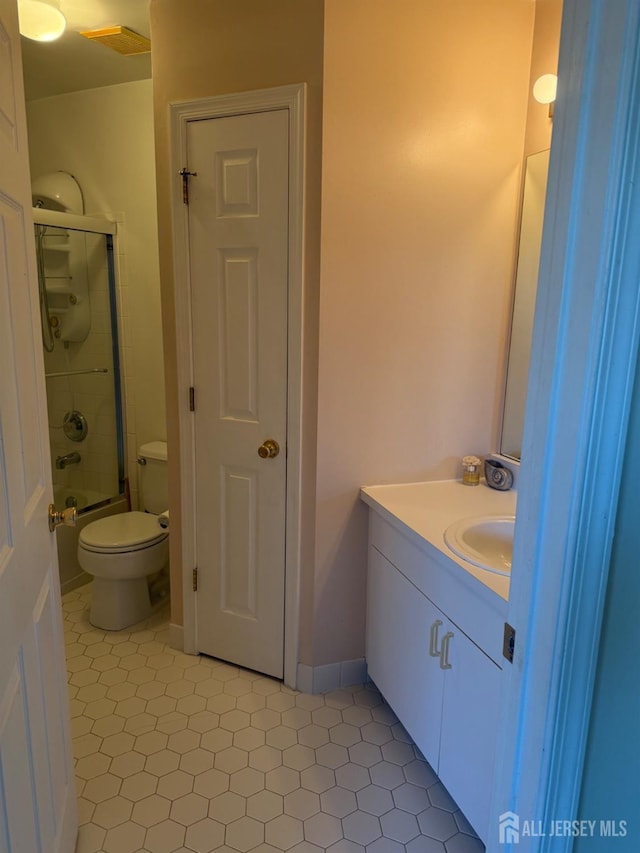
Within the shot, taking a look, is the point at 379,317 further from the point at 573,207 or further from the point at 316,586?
the point at 573,207

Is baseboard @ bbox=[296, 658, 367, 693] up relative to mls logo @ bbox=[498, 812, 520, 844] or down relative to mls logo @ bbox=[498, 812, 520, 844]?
down

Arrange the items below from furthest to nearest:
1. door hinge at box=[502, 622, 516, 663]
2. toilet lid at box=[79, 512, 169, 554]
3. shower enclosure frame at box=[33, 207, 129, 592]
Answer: shower enclosure frame at box=[33, 207, 129, 592] → toilet lid at box=[79, 512, 169, 554] → door hinge at box=[502, 622, 516, 663]

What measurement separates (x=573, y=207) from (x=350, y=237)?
4.19 feet

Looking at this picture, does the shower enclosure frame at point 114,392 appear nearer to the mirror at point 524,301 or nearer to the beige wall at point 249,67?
the beige wall at point 249,67

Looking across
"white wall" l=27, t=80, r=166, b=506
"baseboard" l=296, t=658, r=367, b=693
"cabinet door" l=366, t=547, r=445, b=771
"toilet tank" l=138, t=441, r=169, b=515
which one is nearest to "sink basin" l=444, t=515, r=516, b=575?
"cabinet door" l=366, t=547, r=445, b=771

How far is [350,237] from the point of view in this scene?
1896 mm

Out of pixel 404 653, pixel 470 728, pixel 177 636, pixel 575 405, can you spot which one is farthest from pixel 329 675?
pixel 575 405

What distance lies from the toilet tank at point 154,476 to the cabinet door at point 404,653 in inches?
50.7

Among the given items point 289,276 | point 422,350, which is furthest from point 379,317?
point 289,276

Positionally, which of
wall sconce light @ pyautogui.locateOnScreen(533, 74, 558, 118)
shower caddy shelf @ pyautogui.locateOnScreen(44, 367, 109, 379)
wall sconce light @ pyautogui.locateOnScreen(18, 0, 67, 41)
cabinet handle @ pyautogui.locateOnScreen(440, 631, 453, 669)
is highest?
wall sconce light @ pyautogui.locateOnScreen(18, 0, 67, 41)

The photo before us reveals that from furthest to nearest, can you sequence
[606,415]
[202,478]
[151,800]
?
1. [202,478]
2. [151,800]
3. [606,415]

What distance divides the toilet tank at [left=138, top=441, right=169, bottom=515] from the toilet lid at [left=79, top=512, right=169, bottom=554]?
117 millimetres

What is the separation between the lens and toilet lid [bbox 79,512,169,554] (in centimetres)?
252

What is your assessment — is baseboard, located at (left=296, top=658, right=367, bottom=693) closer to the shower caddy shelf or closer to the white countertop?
the white countertop
